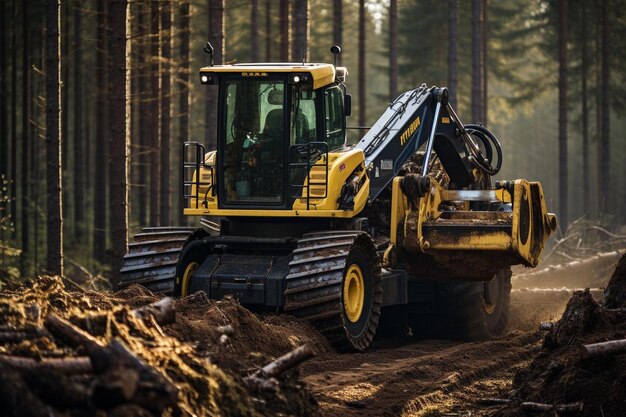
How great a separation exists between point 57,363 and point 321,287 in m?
6.32

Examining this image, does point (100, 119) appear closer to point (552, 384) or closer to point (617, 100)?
point (617, 100)

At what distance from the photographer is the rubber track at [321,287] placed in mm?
13711

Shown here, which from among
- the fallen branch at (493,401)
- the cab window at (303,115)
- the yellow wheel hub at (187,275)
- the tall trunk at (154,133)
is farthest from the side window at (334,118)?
→ the tall trunk at (154,133)

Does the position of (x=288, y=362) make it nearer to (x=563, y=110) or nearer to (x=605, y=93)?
(x=563, y=110)

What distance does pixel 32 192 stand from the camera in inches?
1709

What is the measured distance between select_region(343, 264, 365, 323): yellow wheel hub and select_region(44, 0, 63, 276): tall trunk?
8220mm

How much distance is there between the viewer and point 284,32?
3388 cm

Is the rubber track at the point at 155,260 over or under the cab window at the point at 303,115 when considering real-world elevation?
under

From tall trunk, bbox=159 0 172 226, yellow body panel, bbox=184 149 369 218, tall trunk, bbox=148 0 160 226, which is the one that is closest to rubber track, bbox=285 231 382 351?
yellow body panel, bbox=184 149 369 218

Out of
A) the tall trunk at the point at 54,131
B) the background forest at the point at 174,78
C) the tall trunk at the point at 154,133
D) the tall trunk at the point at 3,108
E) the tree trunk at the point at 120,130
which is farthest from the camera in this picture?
the tall trunk at the point at 3,108

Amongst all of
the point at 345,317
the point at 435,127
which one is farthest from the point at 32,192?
Result: the point at 345,317

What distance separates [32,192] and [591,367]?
119 feet

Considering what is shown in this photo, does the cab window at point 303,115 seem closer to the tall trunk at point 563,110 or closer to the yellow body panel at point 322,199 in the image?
the yellow body panel at point 322,199

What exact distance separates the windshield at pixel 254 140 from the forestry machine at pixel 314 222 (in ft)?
0.05
